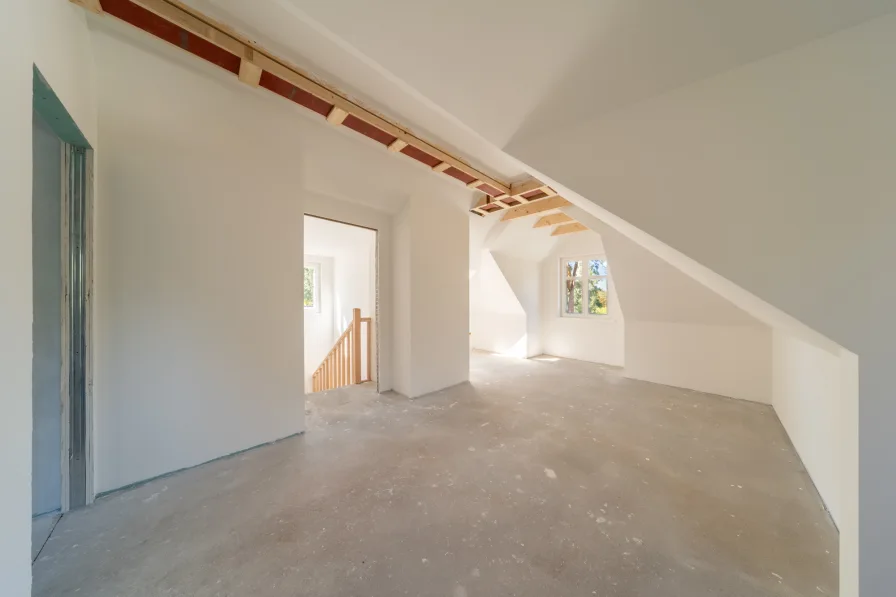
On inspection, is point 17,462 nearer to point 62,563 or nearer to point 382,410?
point 62,563

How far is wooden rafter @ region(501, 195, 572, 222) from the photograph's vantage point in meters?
3.81

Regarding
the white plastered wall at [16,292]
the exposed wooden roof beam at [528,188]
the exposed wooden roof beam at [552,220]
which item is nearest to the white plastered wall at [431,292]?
the exposed wooden roof beam at [528,188]

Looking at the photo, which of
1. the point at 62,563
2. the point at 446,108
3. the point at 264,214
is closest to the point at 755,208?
the point at 446,108

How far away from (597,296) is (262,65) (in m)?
5.89

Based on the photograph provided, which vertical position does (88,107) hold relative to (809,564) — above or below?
above

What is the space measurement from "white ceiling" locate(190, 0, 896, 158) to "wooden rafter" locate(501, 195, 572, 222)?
2.68 metres

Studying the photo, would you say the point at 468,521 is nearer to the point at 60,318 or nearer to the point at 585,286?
the point at 60,318

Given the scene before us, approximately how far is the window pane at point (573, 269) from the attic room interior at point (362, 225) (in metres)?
3.17

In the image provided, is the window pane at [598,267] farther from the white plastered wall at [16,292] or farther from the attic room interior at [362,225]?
the white plastered wall at [16,292]

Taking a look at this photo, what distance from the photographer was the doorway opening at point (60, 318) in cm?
154

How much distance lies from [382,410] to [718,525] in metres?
2.68

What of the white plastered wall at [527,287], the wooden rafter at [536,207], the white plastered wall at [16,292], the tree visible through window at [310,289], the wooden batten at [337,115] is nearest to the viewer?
the white plastered wall at [16,292]

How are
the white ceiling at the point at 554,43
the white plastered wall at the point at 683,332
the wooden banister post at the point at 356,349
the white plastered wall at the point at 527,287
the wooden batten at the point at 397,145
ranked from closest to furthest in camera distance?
the white ceiling at the point at 554,43 → the wooden batten at the point at 397,145 → the white plastered wall at the point at 683,332 → the wooden banister post at the point at 356,349 → the white plastered wall at the point at 527,287

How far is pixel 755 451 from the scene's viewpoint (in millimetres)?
2320
